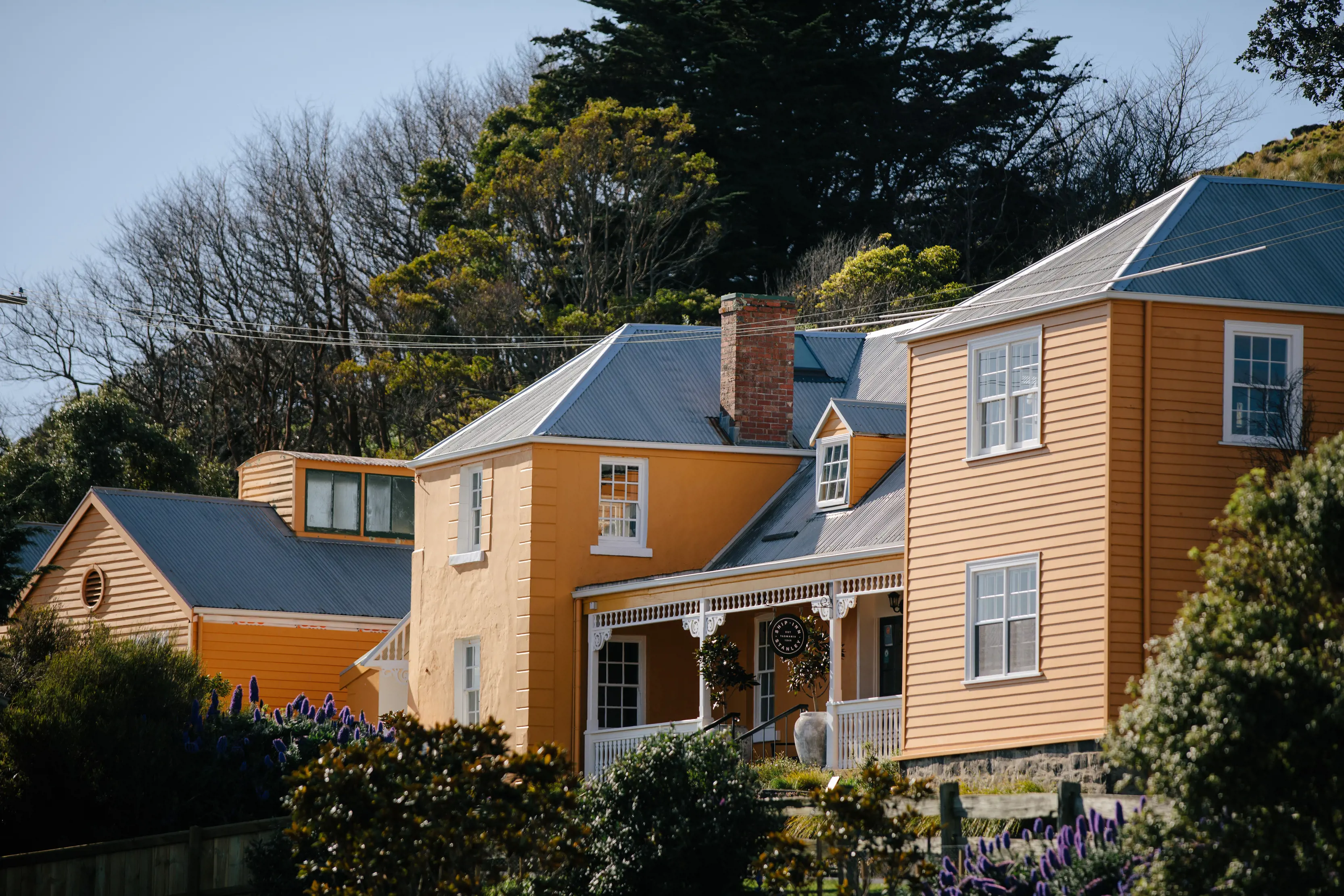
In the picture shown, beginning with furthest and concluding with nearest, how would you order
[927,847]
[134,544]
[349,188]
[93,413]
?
[349,188] → [93,413] → [134,544] → [927,847]

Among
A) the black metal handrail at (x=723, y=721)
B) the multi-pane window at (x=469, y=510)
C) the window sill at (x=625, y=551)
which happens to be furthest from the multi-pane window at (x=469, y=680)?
the black metal handrail at (x=723, y=721)

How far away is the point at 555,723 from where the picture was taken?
32.9m

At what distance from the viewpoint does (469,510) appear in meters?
35.1

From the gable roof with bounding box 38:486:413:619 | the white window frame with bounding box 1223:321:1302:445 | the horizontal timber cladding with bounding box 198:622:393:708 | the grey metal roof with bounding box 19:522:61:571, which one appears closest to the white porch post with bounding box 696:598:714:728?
the white window frame with bounding box 1223:321:1302:445

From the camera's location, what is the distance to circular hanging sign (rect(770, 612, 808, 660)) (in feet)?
102

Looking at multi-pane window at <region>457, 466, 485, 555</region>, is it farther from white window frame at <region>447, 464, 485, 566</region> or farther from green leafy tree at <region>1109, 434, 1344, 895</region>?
green leafy tree at <region>1109, 434, 1344, 895</region>

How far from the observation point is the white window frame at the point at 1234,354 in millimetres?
25016

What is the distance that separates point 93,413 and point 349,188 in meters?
14.9

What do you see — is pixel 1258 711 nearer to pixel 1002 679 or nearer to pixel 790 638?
pixel 1002 679

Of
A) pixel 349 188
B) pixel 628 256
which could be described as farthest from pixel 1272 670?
pixel 349 188

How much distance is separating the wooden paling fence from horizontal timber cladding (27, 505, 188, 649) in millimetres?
13314

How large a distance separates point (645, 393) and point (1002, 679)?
1130cm

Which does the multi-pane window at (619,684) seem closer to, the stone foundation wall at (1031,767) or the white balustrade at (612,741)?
the white balustrade at (612,741)

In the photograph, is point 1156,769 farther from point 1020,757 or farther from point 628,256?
point 628,256
